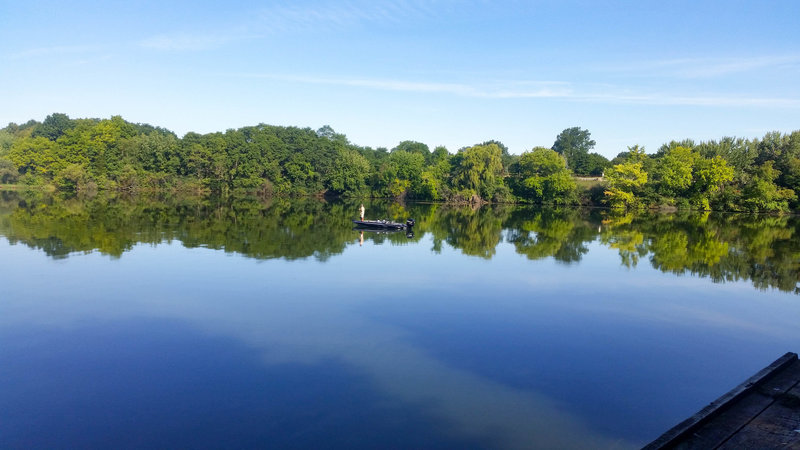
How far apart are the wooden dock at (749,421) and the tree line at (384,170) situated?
193 ft

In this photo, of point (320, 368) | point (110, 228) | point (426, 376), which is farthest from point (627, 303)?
point (110, 228)

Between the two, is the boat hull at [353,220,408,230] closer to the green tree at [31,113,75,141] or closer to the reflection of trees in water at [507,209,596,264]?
the reflection of trees in water at [507,209,596,264]

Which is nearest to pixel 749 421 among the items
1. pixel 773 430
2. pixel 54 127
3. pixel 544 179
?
pixel 773 430

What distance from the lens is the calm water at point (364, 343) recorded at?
23.3 feet

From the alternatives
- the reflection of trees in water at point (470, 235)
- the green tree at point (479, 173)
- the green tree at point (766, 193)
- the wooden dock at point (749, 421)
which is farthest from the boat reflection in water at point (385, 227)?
the green tree at point (766, 193)

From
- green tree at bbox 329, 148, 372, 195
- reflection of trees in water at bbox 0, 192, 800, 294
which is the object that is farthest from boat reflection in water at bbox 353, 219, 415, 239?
green tree at bbox 329, 148, 372, 195

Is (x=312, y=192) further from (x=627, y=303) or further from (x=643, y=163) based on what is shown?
(x=627, y=303)

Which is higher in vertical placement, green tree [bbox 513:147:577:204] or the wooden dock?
green tree [bbox 513:147:577:204]

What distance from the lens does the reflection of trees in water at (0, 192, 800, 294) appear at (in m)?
20.8

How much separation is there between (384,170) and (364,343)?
6706 cm

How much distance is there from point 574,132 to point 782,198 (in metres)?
63.2

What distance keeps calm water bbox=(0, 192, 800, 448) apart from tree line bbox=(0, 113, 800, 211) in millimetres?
44181

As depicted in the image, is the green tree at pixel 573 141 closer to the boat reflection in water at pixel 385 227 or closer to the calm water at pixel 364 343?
the boat reflection in water at pixel 385 227

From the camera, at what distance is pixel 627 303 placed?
14.5 m
